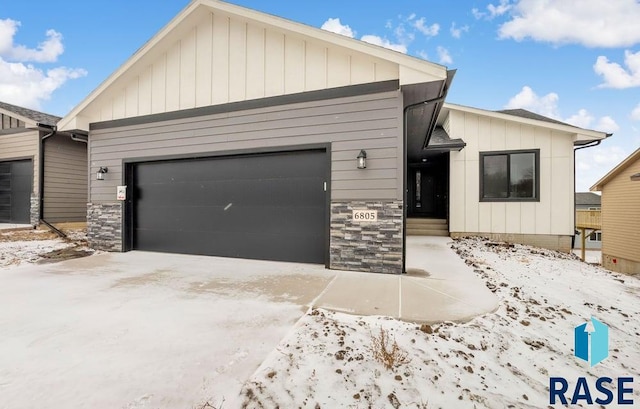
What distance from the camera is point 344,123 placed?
4461 mm

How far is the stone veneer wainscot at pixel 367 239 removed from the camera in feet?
13.7

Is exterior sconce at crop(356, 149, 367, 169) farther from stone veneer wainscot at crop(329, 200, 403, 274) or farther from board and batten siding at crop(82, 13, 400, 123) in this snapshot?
board and batten siding at crop(82, 13, 400, 123)

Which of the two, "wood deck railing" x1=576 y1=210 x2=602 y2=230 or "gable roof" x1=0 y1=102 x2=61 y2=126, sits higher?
"gable roof" x1=0 y1=102 x2=61 y2=126

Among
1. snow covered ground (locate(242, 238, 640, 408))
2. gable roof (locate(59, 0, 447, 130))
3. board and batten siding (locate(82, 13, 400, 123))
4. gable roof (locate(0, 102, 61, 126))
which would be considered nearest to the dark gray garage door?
gable roof (locate(0, 102, 61, 126))

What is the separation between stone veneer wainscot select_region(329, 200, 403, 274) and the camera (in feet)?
13.7

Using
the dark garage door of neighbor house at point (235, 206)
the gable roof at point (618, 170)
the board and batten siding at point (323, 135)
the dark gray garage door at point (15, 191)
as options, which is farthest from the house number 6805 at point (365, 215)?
the dark gray garage door at point (15, 191)

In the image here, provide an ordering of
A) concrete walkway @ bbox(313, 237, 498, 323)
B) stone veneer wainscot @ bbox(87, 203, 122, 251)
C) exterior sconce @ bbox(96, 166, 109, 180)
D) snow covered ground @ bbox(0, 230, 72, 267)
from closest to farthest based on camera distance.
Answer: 1. concrete walkway @ bbox(313, 237, 498, 323)
2. snow covered ground @ bbox(0, 230, 72, 267)
3. stone veneer wainscot @ bbox(87, 203, 122, 251)
4. exterior sconce @ bbox(96, 166, 109, 180)

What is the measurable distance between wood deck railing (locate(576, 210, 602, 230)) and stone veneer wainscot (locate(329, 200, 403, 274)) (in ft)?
40.8

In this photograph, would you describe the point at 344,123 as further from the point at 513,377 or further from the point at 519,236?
the point at 519,236

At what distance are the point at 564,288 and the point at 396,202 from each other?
2456mm

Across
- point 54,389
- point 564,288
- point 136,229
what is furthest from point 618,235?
point 136,229

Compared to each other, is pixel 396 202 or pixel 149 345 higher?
pixel 396 202

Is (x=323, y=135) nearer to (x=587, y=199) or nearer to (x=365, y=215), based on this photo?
(x=365, y=215)

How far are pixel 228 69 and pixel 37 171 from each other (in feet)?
27.1
